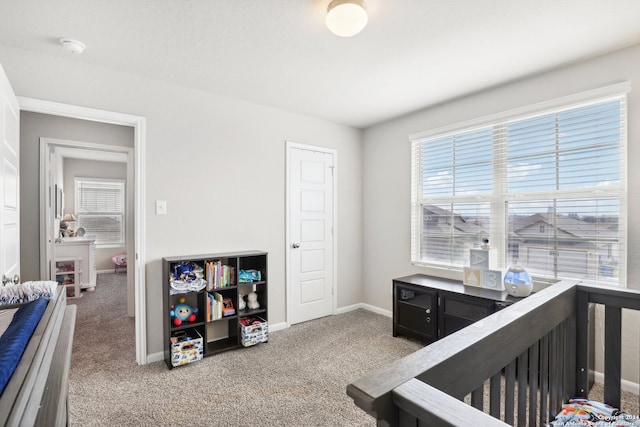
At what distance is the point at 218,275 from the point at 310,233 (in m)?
1.24

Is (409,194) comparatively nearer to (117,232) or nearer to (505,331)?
(505,331)

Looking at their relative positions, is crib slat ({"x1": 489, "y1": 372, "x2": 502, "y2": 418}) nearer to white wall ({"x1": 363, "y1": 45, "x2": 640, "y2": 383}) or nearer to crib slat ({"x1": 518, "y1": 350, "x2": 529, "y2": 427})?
crib slat ({"x1": 518, "y1": 350, "x2": 529, "y2": 427})

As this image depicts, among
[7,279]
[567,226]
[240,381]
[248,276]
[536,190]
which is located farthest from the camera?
[248,276]

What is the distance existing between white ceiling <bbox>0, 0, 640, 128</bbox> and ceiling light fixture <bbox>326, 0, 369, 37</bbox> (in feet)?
0.30

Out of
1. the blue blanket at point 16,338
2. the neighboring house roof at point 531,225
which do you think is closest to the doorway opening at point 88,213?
the blue blanket at point 16,338

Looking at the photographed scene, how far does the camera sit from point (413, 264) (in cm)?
360

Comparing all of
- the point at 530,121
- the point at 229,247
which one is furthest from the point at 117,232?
the point at 530,121

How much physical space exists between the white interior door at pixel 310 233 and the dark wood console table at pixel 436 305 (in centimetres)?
96

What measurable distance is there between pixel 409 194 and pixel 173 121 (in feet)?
8.45

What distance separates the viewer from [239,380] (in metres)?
2.38

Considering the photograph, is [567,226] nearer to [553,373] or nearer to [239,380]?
[553,373]

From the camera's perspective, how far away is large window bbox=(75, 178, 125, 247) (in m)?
6.39

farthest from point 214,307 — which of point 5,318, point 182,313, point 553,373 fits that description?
point 553,373

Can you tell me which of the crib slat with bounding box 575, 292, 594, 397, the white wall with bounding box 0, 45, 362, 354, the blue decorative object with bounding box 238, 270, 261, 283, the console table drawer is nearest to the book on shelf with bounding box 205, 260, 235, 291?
the blue decorative object with bounding box 238, 270, 261, 283
